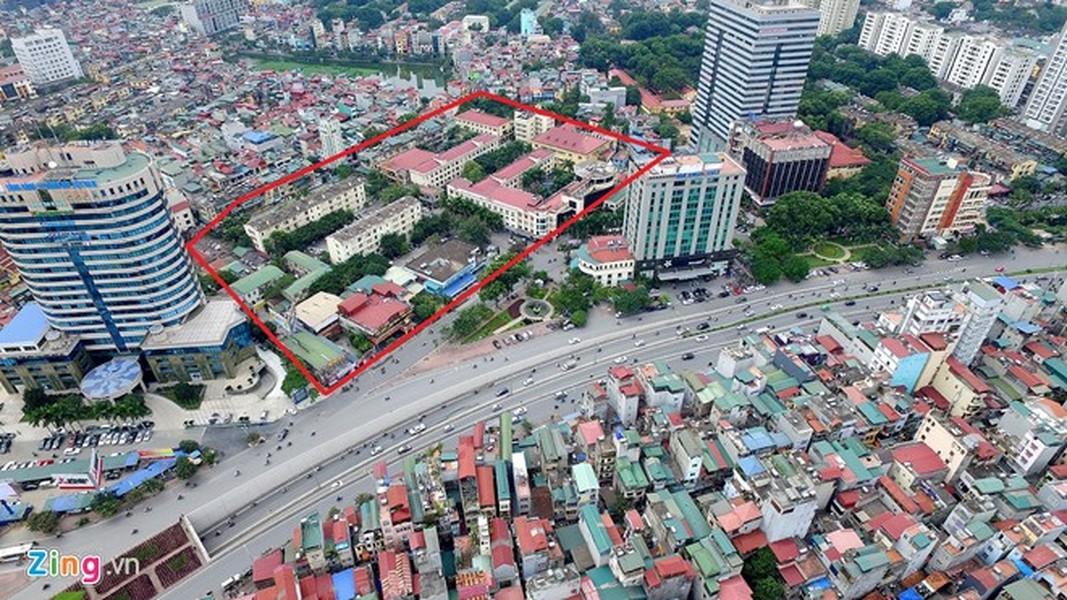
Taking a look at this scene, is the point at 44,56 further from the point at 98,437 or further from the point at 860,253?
the point at 860,253

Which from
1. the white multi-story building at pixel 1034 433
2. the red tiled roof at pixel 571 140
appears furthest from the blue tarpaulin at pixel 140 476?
the red tiled roof at pixel 571 140

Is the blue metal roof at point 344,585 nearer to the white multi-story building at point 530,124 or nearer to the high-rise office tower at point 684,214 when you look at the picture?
the high-rise office tower at point 684,214

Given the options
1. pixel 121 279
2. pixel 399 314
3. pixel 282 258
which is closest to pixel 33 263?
pixel 121 279

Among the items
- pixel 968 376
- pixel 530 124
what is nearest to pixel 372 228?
pixel 530 124

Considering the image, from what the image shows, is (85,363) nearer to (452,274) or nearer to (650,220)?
(452,274)

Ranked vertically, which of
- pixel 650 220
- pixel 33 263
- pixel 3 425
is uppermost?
pixel 33 263

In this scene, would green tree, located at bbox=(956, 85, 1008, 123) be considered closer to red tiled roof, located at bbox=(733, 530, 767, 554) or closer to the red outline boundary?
the red outline boundary

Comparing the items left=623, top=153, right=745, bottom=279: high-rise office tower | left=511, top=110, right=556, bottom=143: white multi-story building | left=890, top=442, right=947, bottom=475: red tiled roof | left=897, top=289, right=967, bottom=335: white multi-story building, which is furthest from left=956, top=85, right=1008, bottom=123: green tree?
left=890, top=442, right=947, bottom=475: red tiled roof
